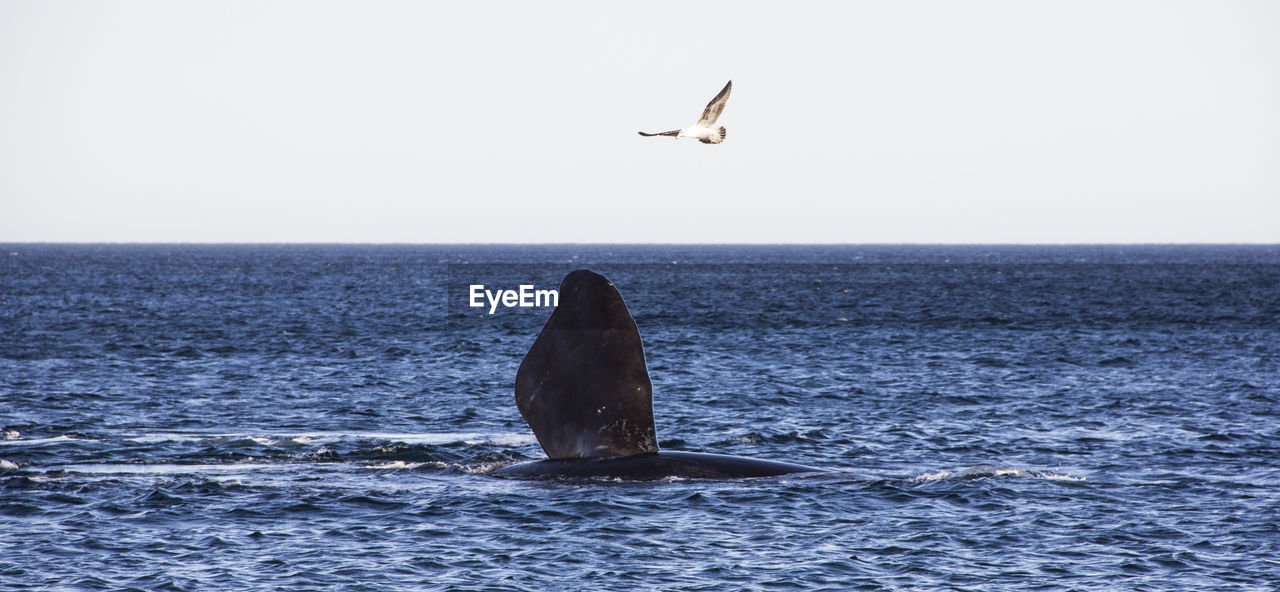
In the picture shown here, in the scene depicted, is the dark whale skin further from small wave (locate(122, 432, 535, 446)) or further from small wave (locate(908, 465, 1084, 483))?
small wave (locate(122, 432, 535, 446))

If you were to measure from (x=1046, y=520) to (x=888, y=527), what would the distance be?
224cm

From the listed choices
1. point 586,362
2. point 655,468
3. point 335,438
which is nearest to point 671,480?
point 655,468

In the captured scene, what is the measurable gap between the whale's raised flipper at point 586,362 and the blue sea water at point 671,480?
1166 millimetres

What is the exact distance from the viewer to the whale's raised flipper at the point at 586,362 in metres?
16.6

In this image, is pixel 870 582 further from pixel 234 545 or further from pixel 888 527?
pixel 234 545

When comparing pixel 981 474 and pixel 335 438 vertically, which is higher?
pixel 981 474

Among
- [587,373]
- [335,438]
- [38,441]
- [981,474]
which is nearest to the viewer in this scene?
[587,373]

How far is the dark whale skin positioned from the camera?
17266 millimetres

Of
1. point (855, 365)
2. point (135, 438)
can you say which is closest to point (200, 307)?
point (855, 365)

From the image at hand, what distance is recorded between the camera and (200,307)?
77625mm
